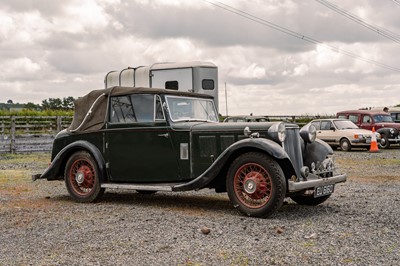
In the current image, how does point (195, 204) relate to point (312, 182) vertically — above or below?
below

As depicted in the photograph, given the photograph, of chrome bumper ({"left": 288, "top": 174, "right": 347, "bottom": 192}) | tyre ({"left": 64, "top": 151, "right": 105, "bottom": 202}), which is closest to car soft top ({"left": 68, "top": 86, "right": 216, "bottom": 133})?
tyre ({"left": 64, "top": 151, "right": 105, "bottom": 202})

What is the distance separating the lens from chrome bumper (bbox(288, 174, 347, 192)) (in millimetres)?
6922

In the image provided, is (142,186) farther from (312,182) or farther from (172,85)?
(172,85)

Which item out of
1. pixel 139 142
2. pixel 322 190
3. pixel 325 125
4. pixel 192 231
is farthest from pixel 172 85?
pixel 192 231

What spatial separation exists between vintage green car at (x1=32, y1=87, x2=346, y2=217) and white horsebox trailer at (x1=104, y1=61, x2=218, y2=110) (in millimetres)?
9866

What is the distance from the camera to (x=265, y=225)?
6547mm

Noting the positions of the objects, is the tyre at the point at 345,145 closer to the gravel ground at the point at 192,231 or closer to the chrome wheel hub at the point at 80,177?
the gravel ground at the point at 192,231

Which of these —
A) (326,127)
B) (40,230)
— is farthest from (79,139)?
(326,127)

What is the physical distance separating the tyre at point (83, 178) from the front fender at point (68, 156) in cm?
9

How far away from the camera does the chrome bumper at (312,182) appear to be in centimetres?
692

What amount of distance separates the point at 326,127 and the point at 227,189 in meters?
16.8

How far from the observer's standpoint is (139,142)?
8289 millimetres

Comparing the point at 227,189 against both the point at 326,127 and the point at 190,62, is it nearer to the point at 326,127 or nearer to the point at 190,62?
the point at 190,62

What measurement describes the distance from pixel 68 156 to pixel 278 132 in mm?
3835
